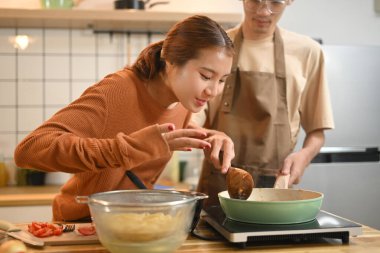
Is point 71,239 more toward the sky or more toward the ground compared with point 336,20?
more toward the ground

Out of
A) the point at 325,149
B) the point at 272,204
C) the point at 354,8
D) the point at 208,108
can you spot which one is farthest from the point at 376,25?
the point at 272,204

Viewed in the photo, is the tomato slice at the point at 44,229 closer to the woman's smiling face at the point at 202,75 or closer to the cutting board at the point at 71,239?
the cutting board at the point at 71,239

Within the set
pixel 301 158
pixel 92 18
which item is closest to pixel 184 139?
pixel 301 158

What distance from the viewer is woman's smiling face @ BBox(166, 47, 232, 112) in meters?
1.38

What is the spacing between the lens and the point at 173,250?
1036 millimetres

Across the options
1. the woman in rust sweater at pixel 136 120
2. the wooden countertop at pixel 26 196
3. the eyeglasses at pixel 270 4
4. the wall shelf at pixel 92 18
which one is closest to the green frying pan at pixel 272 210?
the woman in rust sweater at pixel 136 120

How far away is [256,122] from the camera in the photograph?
6.13ft

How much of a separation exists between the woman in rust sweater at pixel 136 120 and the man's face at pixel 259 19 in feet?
1.25

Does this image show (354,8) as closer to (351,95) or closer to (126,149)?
(351,95)

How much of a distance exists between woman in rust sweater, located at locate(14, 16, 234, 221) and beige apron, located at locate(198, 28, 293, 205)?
0.28 meters

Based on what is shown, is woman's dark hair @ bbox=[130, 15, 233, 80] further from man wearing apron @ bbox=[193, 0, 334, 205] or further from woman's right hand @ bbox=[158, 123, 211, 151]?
man wearing apron @ bbox=[193, 0, 334, 205]

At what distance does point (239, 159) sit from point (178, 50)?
0.60 metres

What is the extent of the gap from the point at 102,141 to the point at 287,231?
18.5 inches

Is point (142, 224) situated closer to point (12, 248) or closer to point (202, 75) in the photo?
point (12, 248)
